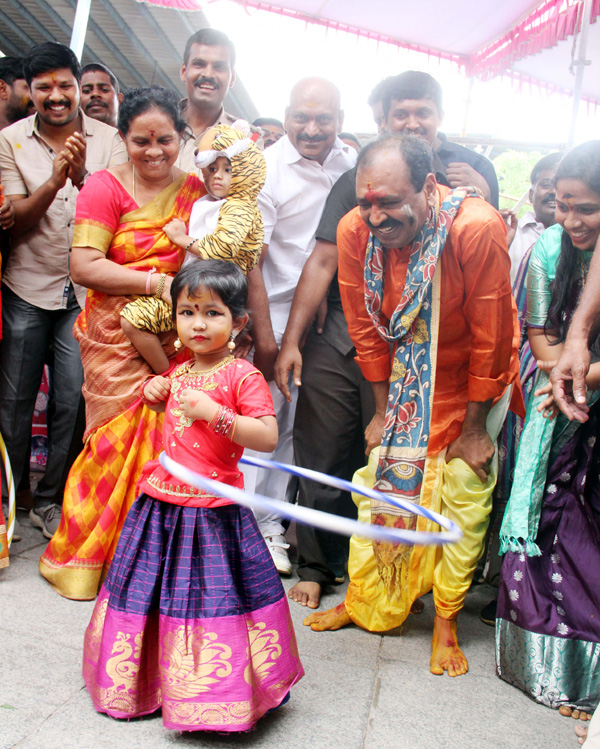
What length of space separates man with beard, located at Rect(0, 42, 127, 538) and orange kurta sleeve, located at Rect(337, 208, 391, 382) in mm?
1524

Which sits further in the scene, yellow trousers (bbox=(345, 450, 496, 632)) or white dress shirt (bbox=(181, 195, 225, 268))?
white dress shirt (bbox=(181, 195, 225, 268))

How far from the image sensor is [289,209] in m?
3.52

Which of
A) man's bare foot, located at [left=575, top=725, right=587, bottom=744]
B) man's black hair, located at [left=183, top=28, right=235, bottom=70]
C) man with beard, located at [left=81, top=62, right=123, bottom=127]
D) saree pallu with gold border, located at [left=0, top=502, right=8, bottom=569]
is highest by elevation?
man's black hair, located at [left=183, top=28, right=235, bottom=70]

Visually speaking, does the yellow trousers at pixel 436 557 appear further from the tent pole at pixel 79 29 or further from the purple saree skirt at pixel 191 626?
the tent pole at pixel 79 29

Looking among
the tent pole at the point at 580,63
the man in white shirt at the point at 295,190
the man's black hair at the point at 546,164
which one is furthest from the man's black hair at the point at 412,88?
the tent pole at the point at 580,63

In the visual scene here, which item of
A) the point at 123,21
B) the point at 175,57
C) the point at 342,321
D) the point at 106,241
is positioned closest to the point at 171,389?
the point at 106,241

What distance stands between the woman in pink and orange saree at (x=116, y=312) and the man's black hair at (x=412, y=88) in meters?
1.00

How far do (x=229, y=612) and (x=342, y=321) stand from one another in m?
1.66

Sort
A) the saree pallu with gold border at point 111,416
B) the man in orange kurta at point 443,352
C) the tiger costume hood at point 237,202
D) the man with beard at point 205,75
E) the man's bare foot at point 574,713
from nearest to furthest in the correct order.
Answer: the man's bare foot at point 574,713 < the man in orange kurta at point 443,352 < the tiger costume hood at point 237,202 < the saree pallu with gold border at point 111,416 < the man with beard at point 205,75

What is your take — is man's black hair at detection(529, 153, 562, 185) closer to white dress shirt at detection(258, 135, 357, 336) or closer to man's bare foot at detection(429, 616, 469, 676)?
white dress shirt at detection(258, 135, 357, 336)

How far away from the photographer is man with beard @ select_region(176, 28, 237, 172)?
12.2 feet

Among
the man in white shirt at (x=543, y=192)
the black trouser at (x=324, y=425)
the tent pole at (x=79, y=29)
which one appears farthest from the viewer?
the tent pole at (x=79, y=29)

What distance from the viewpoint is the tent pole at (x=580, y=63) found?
4.27 metres

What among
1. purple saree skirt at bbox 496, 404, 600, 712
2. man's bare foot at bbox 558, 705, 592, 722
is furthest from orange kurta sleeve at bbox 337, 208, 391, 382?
man's bare foot at bbox 558, 705, 592, 722
